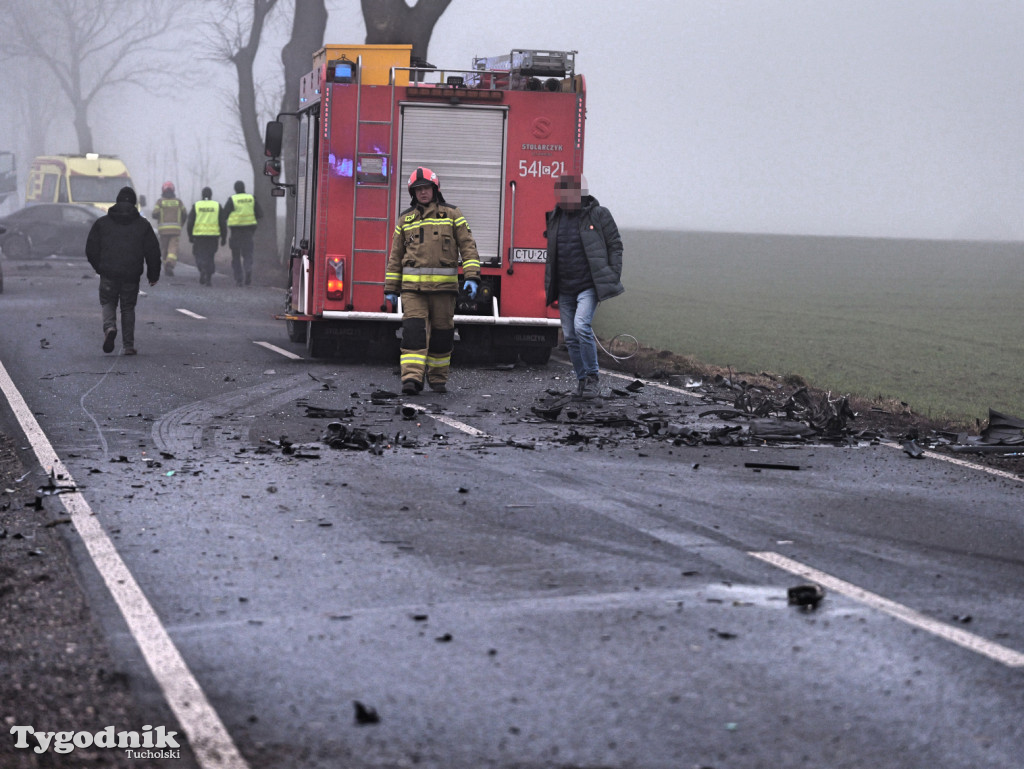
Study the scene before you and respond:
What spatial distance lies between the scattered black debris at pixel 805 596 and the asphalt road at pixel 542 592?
61 millimetres

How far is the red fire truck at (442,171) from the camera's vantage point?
1385 centimetres

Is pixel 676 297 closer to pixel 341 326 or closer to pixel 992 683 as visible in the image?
pixel 341 326

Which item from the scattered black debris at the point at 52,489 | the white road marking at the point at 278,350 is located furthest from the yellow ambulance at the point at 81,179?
the scattered black debris at the point at 52,489

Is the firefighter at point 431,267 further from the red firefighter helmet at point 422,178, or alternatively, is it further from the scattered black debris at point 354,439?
the scattered black debris at point 354,439

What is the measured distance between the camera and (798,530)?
6766 mm

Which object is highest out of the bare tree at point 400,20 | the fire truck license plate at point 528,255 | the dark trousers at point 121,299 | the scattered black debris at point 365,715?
the bare tree at point 400,20

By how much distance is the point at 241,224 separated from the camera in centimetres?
2673

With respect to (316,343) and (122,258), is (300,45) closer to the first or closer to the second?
(122,258)

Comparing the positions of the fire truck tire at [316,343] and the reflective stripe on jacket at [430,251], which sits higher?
Result: the reflective stripe on jacket at [430,251]

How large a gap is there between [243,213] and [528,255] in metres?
13.6

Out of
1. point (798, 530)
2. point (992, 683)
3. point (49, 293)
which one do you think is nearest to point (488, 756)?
point (992, 683)

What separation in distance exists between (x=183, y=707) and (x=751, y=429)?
6.54 metres

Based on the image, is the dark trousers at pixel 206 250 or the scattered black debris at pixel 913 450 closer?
the scattered black debris at pixel 913 450

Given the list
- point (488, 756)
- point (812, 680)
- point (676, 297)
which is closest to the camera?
point (488, 756)
